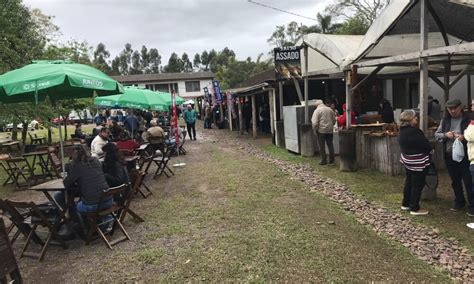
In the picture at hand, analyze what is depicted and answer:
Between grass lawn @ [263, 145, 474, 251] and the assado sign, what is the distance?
3144 millimetres

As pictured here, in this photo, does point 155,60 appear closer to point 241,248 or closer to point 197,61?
point 197,61

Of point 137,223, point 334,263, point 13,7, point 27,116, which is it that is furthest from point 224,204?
point 13,7

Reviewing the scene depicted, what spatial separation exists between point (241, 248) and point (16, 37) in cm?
1521

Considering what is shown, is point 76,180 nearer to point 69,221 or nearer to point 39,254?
point 69,221

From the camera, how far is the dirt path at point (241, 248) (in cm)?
386

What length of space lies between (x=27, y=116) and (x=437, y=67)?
1481 cm

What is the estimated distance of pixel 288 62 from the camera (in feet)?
38.4

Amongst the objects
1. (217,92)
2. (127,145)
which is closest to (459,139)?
(127,145)

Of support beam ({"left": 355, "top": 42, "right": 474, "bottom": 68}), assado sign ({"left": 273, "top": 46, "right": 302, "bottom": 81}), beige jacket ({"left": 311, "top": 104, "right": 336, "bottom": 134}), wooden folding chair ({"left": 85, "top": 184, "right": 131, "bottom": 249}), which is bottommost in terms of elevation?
wooden folding chair ({"left": 85, "top": 184, "right": 131, "bottom": 249})

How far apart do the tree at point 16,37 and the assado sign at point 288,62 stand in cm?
986

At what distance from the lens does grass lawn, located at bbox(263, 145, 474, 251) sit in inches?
189

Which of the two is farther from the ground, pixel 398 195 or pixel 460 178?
pixel 460 178

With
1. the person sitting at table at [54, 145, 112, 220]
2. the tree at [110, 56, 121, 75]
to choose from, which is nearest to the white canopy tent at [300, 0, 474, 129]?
the person sitting at table at [54, 145, 112, 220]

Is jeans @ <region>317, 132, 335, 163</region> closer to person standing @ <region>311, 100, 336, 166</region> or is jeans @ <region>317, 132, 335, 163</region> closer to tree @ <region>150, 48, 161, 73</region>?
person standing @ <region>311, 100, 336, 166</region>
